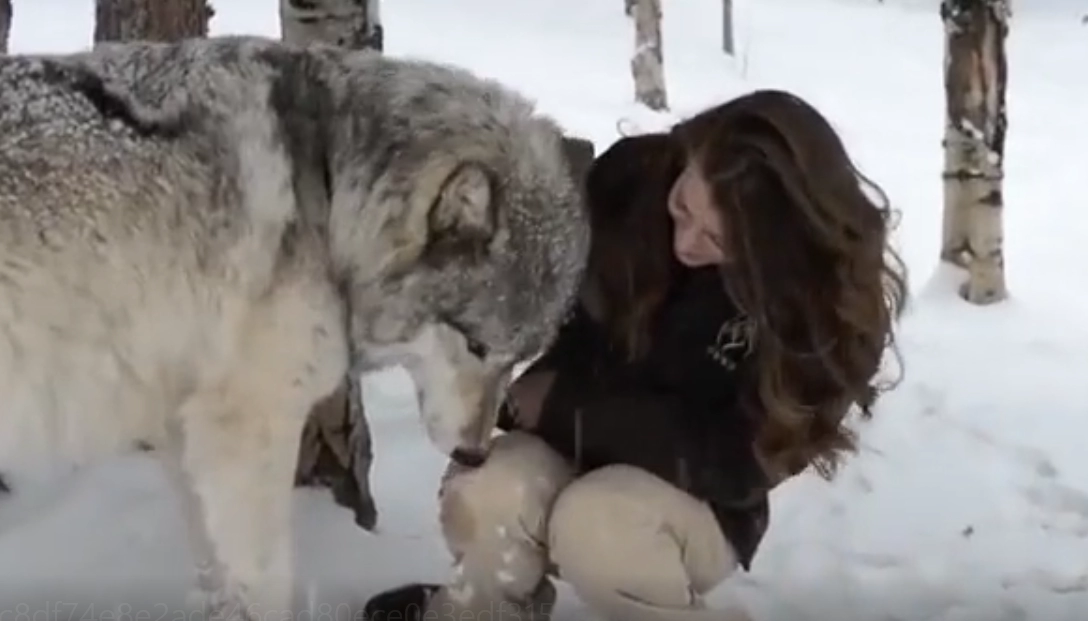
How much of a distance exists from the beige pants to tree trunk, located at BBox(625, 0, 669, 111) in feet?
45.4

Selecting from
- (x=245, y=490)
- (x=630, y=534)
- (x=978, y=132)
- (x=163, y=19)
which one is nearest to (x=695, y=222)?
(x=630, y=534)

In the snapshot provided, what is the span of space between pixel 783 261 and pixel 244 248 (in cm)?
99

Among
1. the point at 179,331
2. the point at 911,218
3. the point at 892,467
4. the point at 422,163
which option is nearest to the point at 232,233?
the point at 179,331

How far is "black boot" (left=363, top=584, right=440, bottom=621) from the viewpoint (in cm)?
307

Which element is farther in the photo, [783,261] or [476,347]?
[476,347]

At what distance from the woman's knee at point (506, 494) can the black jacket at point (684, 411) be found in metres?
0.07

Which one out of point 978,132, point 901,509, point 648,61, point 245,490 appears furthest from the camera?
point 648,61

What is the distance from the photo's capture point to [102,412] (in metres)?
2.75

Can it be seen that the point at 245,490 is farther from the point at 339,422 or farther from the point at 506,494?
the point at 339,422

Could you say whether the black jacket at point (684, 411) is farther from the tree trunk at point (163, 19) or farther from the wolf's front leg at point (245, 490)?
the tree trunk at point (163, 19)

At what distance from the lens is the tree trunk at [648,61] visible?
53.9 feet

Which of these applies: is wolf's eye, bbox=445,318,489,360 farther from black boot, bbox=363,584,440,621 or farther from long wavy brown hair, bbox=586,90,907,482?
black boot, bbox=363,584,440,621

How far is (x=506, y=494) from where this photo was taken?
9.44ft

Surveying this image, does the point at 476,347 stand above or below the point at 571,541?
above
